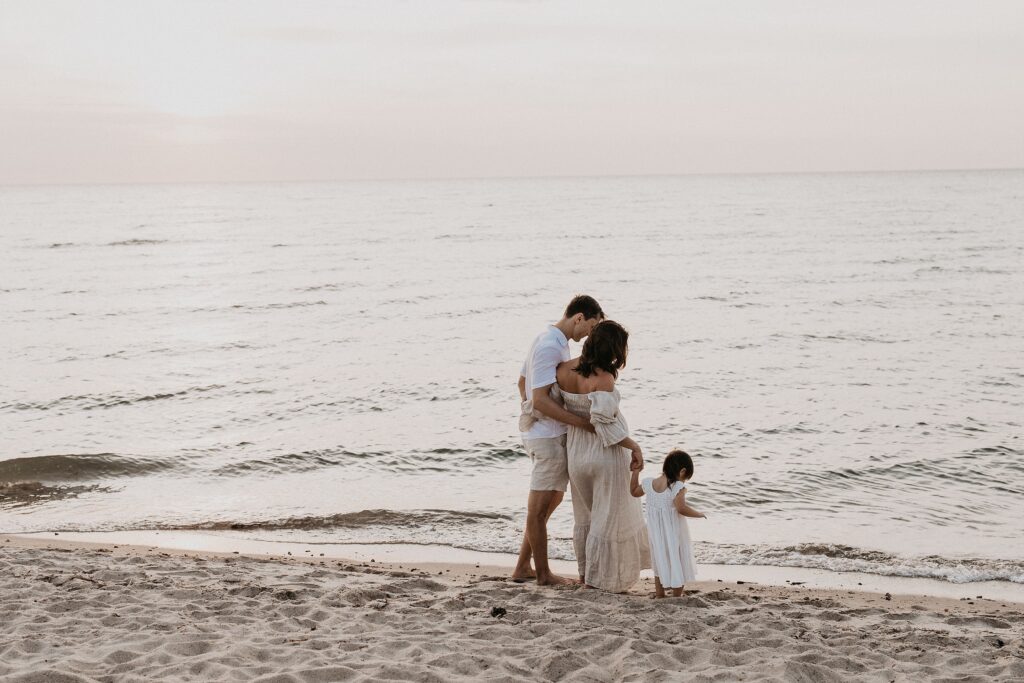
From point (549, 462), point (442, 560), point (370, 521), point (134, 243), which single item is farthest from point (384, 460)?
point (134, 243)

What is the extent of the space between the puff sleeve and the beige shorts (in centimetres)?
42

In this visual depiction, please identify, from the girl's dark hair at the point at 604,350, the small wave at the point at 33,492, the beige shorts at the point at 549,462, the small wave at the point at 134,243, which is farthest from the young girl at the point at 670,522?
the small wave at the point at 134,243

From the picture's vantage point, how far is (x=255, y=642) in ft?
17.0

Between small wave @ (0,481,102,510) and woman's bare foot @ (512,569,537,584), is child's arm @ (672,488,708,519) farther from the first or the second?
small wave @ (0,481,102,510)

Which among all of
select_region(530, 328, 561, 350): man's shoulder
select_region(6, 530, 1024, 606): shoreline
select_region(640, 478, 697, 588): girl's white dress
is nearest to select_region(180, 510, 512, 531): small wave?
select_region(6, 530, 1024, 606): shoreline

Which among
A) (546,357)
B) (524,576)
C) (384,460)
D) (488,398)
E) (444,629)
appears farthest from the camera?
(488,398)

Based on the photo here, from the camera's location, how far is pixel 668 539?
6.05m

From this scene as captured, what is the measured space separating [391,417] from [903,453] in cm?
695

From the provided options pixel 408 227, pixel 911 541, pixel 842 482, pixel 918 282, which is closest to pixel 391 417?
pixel 842 482

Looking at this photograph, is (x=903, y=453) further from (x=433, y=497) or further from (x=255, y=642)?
(x=255, y=642)

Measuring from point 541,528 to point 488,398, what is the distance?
25.9 feet

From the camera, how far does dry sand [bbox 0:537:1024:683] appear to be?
15.6 feet

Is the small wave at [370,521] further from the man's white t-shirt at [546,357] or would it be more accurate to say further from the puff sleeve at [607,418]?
the puff sleeve at [607,418]

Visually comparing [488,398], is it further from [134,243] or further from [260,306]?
[134,243]
